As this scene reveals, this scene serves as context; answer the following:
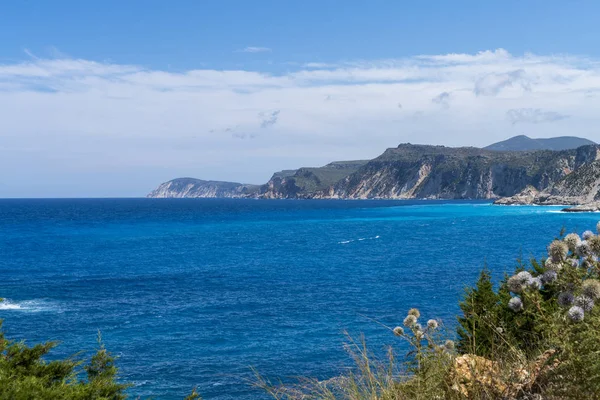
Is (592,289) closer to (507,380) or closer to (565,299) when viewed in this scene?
(565,299)

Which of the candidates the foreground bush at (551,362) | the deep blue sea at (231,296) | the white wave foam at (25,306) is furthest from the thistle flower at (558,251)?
the white wave foam at (25,306)

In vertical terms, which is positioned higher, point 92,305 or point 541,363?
point 541,363

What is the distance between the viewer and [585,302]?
12.8ft

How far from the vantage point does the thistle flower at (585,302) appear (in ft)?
12.7

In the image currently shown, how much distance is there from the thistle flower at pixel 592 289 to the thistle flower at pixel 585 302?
1.1 inches

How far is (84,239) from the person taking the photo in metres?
83.8

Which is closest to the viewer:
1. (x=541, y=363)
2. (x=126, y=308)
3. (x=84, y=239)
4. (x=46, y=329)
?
(x=541, y=363)

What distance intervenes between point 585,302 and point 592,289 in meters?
0.11

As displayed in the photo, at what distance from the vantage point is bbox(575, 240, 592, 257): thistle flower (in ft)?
14.8

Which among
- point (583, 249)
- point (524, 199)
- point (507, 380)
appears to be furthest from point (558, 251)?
point (524, 199)

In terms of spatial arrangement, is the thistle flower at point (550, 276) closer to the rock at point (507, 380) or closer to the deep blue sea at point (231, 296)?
the rock at point (507, 380)

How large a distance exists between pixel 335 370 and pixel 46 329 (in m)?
16.6

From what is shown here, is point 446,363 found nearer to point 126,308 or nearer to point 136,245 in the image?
point 126,308

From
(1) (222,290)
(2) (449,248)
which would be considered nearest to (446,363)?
(1) (222,290)
